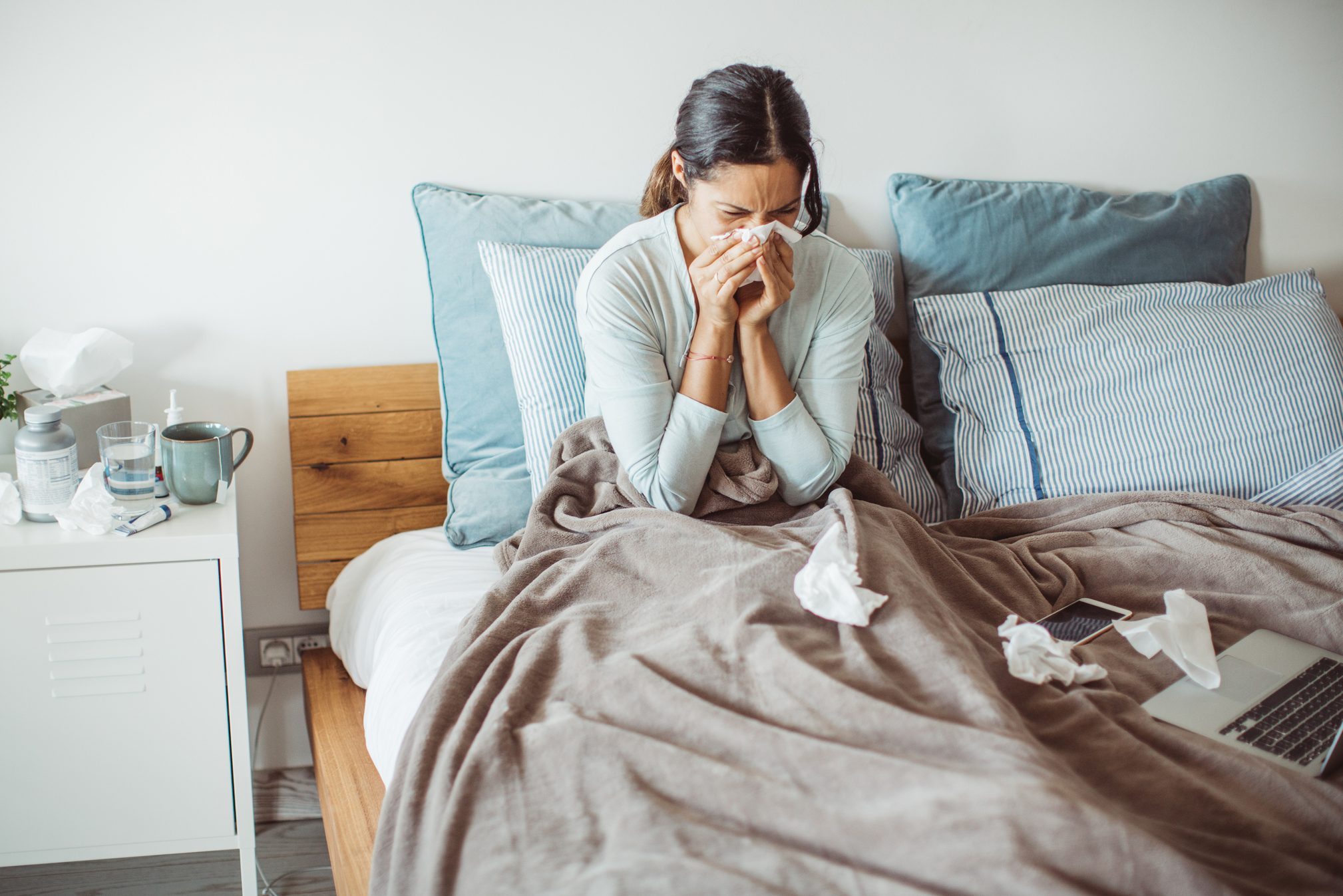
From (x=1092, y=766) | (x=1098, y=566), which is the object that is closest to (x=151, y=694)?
(x=1092, y=766)

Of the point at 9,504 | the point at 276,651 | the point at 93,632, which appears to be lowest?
the point at 276,651

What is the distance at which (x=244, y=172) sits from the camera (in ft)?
5.42

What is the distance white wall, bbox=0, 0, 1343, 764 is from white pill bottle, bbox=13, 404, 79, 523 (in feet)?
1.08

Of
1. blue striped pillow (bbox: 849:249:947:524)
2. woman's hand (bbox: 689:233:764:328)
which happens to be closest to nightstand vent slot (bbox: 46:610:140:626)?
woman's hand (bbox: 689:233:764:328)

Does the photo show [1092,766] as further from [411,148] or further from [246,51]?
[246,51]

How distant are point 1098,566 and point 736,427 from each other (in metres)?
0.54

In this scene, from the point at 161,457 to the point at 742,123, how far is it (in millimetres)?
Answer: 960

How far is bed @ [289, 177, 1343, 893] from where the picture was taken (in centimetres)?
80

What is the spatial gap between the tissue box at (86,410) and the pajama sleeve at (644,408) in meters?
0.79

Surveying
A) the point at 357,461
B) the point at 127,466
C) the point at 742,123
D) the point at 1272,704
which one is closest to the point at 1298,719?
the point at 1272,704

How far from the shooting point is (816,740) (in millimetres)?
894

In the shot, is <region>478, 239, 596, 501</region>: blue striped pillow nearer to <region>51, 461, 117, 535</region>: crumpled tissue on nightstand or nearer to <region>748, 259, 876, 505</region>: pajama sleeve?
<region>748, 259, 876, 505</region>: pajama sleeve

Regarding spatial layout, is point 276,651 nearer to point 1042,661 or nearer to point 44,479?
point 44,479

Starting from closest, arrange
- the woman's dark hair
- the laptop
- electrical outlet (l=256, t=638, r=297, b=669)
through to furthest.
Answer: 1. the laptop
2. the woman's dark hair
3. electrical outlet (l=256, t=638, r=297, b=669)
